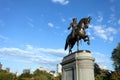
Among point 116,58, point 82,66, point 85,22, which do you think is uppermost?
point 116,58

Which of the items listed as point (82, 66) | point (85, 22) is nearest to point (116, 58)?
point (85, 22)

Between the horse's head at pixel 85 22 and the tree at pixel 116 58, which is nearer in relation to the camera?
the horse's head at pixel 85 22

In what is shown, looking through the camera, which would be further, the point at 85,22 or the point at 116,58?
the point at 116,58

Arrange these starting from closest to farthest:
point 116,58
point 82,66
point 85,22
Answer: point 82,66 → point 85,22 → point 116,58

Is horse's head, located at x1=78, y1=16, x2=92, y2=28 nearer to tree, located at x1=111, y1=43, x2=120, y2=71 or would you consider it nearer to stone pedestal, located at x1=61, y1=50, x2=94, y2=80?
stone pedestal, located at x1=61, y1=50, x2=94, y2=80

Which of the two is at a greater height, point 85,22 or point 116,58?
point 116,58

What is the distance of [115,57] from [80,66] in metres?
40.1

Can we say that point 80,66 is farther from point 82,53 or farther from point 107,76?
point 107,76

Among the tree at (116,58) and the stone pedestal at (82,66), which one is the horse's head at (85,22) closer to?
the stone pedestal at (82,66)

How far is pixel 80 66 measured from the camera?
1709 cm

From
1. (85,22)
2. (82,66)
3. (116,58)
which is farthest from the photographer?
(116,58)

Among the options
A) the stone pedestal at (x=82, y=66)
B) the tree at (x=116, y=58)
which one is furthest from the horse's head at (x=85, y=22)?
the tree at (x=116, y=58)

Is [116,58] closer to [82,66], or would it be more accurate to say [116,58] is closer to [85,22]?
[85,22]

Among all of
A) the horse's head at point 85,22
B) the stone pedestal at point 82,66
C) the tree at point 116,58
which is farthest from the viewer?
the tree at point 116,58
